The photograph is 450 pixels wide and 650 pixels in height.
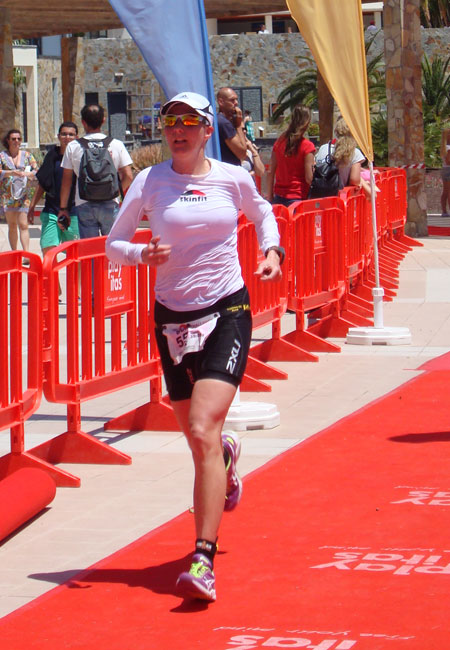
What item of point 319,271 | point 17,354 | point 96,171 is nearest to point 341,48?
point 319,271

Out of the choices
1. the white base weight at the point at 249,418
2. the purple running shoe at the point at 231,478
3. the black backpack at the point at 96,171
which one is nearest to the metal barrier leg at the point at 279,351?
the black backpack at the point at 96,171

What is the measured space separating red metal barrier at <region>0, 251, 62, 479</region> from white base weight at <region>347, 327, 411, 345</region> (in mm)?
5381

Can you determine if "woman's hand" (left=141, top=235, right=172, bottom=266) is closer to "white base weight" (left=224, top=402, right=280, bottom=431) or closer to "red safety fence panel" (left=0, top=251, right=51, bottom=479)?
"red safety fence panel" (left=0, top=251, right=51, bottom=479)

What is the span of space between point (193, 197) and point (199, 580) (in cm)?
153

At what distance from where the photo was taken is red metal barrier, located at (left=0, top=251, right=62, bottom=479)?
21.5 feet

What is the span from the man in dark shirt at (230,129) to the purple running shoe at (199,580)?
7466 mm

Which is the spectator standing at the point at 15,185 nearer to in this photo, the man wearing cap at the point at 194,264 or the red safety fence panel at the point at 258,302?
the red safety fence panel at the point at 258,302

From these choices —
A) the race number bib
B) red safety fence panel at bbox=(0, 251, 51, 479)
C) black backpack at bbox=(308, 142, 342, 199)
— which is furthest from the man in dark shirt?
the race number bib

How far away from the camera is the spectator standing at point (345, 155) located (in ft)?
46.3

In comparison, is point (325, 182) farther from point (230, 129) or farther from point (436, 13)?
point (436, 13)

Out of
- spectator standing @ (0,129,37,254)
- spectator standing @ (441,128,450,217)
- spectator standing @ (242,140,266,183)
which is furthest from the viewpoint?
spectator standing @ (441,128,450,217)

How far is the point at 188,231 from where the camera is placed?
5.45 metres

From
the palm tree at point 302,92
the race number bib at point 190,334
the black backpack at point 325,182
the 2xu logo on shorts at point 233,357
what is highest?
the palm tree at point 302,92

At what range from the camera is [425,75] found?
120 feet
